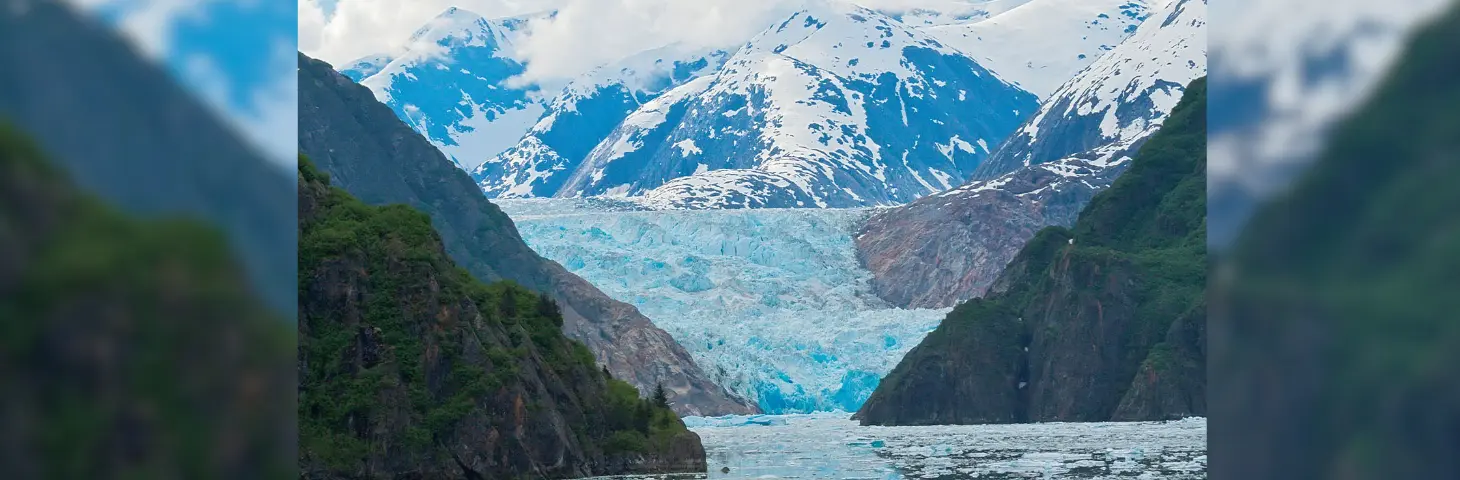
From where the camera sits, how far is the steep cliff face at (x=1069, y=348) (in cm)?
11494

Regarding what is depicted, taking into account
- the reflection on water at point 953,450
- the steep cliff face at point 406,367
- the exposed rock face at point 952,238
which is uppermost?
the exposed rock face at point 952,238

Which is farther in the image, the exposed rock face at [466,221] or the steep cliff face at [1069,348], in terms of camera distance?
the exposed rock face at [466,221]

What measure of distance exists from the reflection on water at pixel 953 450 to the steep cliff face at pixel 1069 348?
444cm

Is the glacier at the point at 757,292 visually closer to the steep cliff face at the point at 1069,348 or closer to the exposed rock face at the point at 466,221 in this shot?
the exposed rock face at the point at 466,221

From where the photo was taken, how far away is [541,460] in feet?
165
